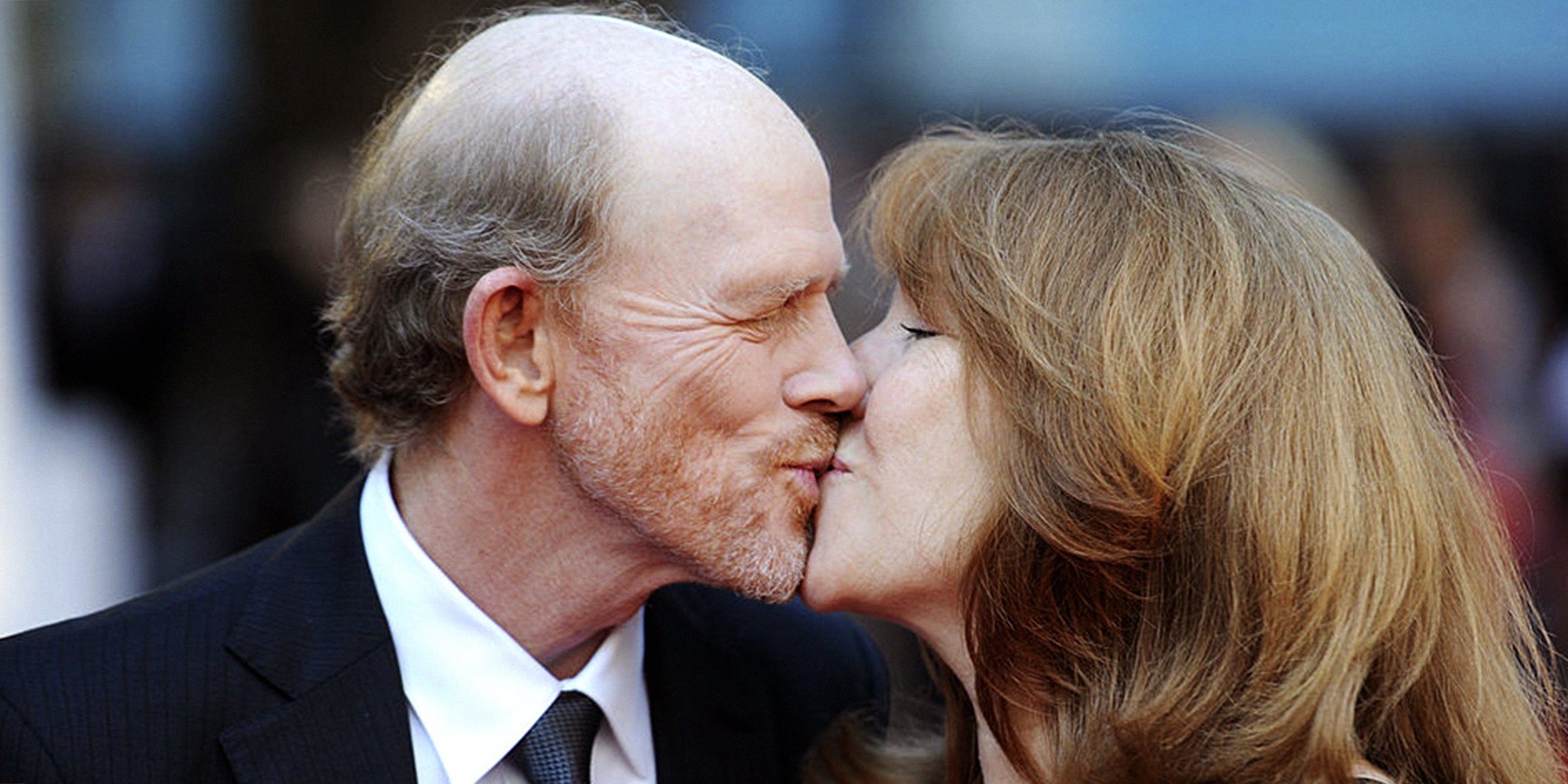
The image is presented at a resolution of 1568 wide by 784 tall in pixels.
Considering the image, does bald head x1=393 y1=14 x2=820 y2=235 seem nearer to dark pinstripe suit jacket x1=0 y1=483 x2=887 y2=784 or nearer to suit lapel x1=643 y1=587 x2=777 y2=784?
dark pinstripe suit jacket x1=0 y1=483 x2=887 y2=784

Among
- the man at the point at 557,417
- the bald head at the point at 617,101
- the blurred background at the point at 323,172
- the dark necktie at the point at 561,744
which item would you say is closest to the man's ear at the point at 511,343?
the man at the point at 557,417

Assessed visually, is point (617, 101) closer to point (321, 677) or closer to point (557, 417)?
point (557, 417)

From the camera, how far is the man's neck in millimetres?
2842

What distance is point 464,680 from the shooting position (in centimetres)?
276

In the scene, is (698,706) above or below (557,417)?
below

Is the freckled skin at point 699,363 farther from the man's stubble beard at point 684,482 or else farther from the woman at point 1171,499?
the woman at point 1171,499

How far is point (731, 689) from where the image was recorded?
311cm

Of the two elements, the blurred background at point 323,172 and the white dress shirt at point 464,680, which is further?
the blurred background at point 323,172

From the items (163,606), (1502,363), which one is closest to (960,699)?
(163,606)

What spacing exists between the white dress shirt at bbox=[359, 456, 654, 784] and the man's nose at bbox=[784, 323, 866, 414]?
0.50 metres

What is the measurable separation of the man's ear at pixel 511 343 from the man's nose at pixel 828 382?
1.23 feet

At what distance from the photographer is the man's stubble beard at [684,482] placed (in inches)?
110

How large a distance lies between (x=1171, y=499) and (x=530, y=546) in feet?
3.18

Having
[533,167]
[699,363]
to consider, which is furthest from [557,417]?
[533,167]
